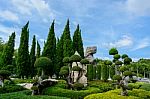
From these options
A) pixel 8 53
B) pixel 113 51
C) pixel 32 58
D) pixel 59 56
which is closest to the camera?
pixel 113 51

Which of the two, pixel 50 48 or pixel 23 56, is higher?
pixel 50 48

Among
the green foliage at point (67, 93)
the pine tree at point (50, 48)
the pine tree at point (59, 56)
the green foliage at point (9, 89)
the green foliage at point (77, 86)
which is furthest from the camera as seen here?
the pine tree at point (59, 56)

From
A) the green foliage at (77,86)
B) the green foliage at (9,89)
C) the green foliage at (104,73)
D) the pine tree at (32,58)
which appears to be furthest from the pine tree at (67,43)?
the green foliage at (9,89)

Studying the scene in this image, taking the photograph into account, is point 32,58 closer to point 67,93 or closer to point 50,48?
point 50,48

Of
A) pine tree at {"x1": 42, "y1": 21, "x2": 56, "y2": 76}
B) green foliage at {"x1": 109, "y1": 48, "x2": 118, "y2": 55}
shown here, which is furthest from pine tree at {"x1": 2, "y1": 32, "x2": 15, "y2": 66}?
green foliage at {"x1": 109, "y1": 48, "x2": 118, "y2": 55}

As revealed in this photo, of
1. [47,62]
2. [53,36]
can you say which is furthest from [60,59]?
[47,62]

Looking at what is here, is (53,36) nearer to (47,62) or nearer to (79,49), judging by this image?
(79,49)

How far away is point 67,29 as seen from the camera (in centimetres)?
3088

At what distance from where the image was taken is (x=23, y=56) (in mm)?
28047

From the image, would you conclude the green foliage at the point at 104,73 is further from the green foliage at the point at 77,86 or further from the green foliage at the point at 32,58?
the green foliage at the point at 77,86

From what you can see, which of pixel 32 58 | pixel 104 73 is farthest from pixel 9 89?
pixel 104 73

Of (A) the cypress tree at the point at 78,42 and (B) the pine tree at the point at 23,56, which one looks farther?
(A) the cypress tree at the point at 78,42

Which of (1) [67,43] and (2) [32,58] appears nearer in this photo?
(1) [67,43]

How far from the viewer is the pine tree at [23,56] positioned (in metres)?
27.6
